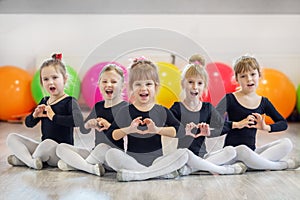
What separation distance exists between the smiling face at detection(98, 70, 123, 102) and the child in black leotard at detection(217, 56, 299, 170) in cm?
A: 48

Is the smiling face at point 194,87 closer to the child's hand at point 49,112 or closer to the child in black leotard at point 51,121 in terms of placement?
the child in black leotard at point 51,121

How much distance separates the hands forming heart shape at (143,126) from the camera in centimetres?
208

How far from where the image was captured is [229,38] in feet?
14.9

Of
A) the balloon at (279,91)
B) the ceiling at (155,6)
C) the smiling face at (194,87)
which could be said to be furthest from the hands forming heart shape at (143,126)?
the ceiling at (155,6)

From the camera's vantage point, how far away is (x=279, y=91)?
153 inches

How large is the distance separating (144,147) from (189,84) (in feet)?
1.14

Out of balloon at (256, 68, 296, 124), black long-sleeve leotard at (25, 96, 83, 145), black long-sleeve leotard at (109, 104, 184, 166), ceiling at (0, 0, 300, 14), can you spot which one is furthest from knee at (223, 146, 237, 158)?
ceiling at (0, 0, 300, 14)

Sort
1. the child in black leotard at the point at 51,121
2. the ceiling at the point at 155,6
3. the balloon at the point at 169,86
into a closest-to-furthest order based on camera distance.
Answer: the child in black leotard at the point at 51,121
the balloon at the point at 169,86
the ceiling at the point at 155,6

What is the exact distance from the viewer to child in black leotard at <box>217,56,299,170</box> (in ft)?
7.50

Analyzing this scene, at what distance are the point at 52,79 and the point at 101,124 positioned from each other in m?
0.33

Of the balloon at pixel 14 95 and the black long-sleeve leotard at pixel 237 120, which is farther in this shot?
the balloon at pixel 14 95

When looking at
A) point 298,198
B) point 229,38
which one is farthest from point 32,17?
point 298,198

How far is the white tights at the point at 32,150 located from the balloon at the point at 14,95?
5.50 feet

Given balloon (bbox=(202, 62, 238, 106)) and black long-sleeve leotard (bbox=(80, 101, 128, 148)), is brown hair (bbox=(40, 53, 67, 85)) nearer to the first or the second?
black long-sleeve leotard (bbox=(80, 101, 128, 148))
